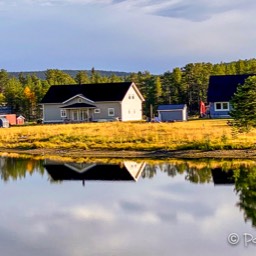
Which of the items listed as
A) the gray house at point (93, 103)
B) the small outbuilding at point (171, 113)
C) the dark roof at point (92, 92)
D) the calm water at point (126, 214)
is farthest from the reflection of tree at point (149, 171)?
the dark roof at point (92, 92)

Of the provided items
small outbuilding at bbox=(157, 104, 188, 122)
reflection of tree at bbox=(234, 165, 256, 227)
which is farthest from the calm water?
small outbuilding at bbox=(157, 104, 188, 122)

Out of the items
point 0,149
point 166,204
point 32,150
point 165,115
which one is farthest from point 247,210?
point 165,115

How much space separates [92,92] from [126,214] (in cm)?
4530

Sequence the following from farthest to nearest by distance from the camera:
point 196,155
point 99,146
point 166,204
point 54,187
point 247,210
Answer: point 99,146 < point 196,155 < point 54,187 < point 166,204 < point 247,210

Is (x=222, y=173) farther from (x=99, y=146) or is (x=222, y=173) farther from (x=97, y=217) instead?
(x=99, y=146)

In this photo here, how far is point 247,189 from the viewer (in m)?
19.6

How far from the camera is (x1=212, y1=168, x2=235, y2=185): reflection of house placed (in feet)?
71.5

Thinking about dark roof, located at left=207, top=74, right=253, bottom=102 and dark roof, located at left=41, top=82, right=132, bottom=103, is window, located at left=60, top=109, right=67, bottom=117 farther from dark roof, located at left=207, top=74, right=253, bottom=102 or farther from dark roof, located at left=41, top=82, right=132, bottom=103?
dark roof, located at left=207, top=74, right=253, bottom=102

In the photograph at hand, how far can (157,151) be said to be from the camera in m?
31.5

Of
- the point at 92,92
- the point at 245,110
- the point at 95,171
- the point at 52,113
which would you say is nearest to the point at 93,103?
the point at 92,92

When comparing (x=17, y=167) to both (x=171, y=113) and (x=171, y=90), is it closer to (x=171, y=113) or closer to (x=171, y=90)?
(x=171, y=113)

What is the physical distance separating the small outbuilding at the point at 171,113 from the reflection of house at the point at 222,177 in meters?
30.7

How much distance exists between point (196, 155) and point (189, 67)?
46724 millimetres

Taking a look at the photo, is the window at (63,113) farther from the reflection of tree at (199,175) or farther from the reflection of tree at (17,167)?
the reflection of tree at (199,175)
